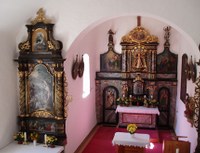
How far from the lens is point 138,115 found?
12.3 metres

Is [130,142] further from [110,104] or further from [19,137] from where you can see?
[110,104]

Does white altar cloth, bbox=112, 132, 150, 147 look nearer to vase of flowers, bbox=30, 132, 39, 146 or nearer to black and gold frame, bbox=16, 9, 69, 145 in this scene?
black and gold frame, bbox=16, 9, 69, 145

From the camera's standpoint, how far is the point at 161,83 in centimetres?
1266

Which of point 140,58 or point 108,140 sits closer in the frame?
point 108,140

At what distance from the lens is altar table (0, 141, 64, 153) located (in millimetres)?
7289

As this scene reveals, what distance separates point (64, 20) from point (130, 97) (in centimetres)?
630

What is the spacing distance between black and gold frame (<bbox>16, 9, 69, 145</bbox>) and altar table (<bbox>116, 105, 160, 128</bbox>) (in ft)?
16.0

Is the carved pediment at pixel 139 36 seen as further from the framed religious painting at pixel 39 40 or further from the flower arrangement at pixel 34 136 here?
the flower arrangement at pixel 34 136

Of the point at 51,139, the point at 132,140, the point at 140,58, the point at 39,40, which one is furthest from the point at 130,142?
the point at 140,58

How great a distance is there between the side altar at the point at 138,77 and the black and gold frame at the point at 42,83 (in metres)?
5.03

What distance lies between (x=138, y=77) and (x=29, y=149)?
6696 mm

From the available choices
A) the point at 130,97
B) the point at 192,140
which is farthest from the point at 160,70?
the point at 192,140

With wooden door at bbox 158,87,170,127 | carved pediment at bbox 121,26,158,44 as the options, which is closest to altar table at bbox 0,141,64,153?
wooden door at bbox 158,87,170,127

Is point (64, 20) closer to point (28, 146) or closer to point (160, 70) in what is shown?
point (28, 146)
